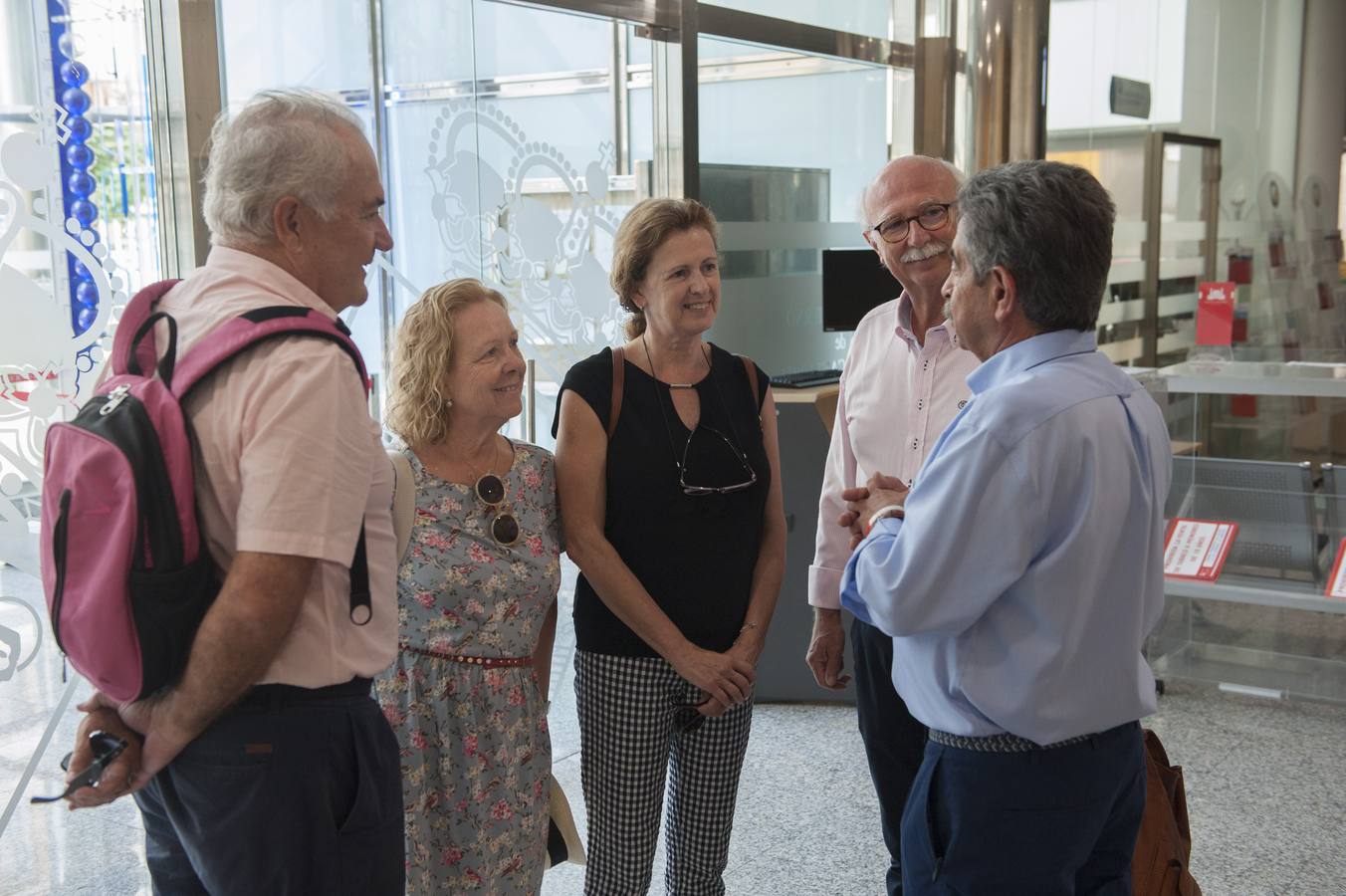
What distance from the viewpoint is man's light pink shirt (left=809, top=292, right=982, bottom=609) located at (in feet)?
7.69

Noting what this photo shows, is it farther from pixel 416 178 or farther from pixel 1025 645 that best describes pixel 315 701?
pixel 416 178

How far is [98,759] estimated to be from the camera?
1438 mm

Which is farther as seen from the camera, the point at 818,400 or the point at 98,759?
the point at 818,400

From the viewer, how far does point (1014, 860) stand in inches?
65.8

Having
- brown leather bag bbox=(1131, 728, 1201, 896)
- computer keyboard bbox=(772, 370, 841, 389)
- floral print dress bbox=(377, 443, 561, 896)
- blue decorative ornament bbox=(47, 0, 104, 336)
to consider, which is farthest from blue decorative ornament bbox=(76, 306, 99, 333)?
computer keyboard bbox=(772, 370, 841, 389)

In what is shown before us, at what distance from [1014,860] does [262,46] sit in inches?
102

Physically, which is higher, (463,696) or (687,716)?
(463,696)

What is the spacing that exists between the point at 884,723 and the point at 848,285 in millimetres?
3282

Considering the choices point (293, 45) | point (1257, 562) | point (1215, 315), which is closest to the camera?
point (293, 45)

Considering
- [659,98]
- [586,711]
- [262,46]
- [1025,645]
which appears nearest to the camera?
[1025,645]

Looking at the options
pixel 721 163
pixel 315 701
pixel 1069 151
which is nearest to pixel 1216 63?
pixel 1069 151

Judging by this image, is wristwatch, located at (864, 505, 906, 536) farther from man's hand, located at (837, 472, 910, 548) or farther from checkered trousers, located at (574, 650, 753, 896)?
checkered trousers, located at (574, 650, 753, 896)

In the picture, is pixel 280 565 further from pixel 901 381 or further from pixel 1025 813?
pixel 901 381

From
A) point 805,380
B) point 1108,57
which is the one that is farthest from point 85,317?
point 1108,57
